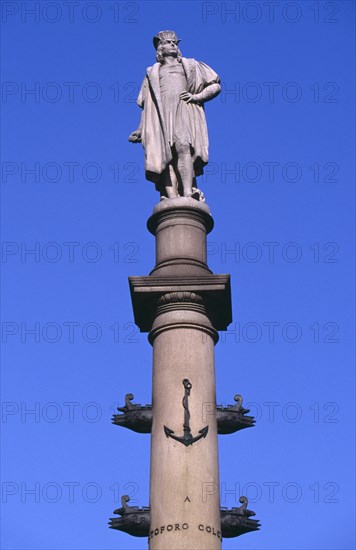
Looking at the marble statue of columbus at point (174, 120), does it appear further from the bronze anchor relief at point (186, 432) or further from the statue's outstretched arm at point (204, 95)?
the bronze anchor relief at point (186, 432)

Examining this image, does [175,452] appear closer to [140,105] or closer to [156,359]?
[156,359]

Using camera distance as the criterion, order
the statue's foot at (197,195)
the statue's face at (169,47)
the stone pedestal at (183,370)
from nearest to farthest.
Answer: the stone pedestal at (183,370) < the statue's foot at (197,195) < the statue's face at (169,47)

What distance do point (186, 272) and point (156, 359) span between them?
1.45 m

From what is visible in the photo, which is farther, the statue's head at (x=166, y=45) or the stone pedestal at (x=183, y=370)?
the statue's head at (x=166, y=45)

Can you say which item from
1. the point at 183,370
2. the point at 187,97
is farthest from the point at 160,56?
the point at 183,370

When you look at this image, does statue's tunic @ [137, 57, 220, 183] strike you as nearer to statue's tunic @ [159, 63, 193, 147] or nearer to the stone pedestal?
statue's tunic @ [159, 63, 193, 147]

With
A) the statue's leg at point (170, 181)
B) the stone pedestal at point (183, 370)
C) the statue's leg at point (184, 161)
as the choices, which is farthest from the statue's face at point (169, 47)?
the stone pedestal at point (183, 370)

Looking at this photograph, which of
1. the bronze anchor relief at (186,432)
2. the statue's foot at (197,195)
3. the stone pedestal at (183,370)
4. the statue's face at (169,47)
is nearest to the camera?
the stone pedestal at (183,370)

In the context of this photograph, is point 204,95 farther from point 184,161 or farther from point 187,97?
point 184,161

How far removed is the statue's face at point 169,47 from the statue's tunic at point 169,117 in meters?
0.21

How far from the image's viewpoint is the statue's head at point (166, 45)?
64.8 feet

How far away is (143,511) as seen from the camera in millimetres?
16125

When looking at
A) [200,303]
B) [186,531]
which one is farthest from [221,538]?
[200,303]

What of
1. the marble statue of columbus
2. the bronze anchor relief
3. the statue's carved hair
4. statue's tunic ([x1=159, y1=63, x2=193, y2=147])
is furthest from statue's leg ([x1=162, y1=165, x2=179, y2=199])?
the bronze anchor relief
